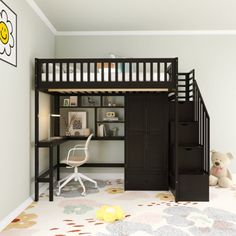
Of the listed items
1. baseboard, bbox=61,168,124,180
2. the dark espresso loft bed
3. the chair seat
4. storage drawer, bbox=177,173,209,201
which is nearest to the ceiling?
the dark espresso loft bed

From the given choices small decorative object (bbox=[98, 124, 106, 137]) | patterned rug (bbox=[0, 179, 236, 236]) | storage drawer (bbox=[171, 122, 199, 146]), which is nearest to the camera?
patterned rug (bbox=[0, 179, 236, 236])

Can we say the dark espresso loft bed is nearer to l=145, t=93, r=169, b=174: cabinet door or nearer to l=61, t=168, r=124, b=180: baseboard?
l=145, t=93, r=169, b=174: cabinet door

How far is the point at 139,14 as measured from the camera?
14.3ft

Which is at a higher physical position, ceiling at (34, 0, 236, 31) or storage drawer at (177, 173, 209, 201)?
ceiling at (34, 0, 236, 31)

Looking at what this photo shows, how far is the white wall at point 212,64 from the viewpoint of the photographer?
17.2ft

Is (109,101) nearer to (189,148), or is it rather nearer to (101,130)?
(101,130)

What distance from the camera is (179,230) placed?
9.44 ft

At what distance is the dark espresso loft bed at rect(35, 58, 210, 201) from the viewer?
3.92 meters

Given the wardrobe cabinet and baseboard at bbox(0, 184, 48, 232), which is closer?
baseboard at bbox(0, 184, 48, 232)

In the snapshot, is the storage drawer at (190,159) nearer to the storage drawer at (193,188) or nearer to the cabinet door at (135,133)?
the storage drawer at (193,188)

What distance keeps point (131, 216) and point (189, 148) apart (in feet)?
4.62

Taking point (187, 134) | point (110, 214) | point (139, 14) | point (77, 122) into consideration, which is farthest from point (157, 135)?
point (139, 14)

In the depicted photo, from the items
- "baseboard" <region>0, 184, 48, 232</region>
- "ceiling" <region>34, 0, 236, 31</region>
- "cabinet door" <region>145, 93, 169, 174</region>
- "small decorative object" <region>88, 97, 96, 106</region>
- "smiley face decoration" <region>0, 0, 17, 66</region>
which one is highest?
"ceiling" <region>34, 0, 236, 31</region>

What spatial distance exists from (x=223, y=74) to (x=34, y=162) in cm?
365
